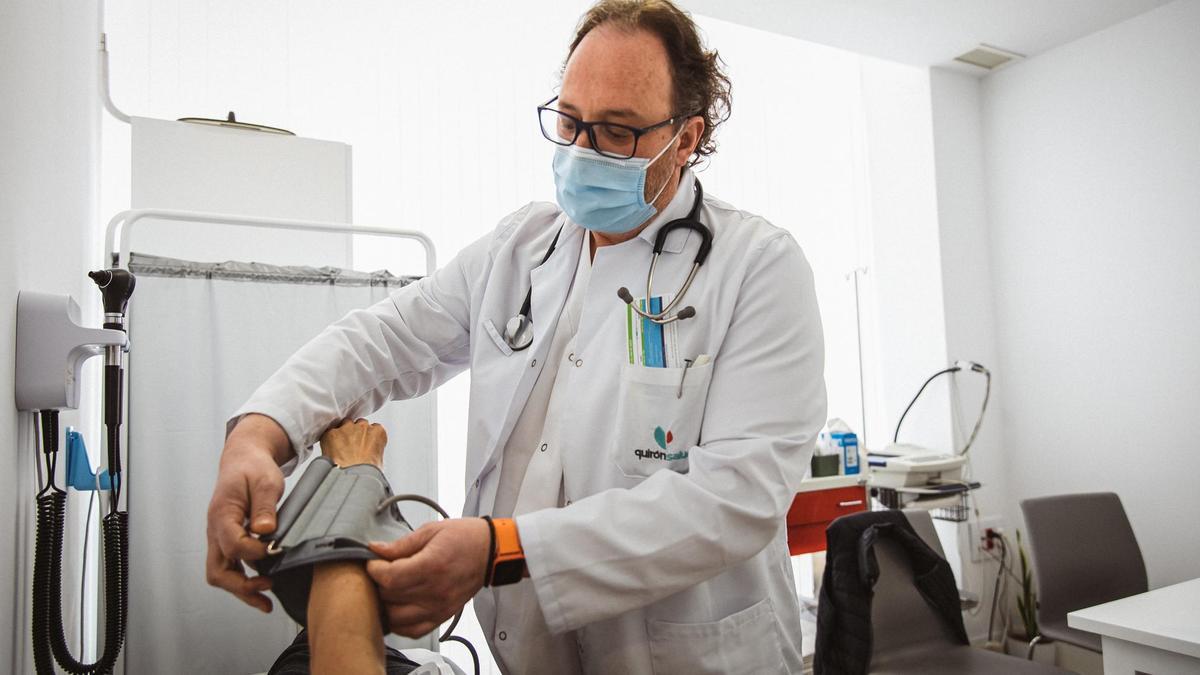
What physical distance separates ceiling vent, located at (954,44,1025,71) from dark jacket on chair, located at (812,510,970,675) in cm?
261

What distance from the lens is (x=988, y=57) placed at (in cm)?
381

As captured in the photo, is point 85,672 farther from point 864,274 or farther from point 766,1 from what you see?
point 864,274

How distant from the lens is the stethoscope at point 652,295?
1.08 meters

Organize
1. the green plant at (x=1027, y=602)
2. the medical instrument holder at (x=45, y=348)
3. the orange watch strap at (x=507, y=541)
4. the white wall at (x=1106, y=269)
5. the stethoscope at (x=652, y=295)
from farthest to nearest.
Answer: the green plant at (x=1027, y=602) → the white wall at (x=1106, y=269) → the stethoscope at (x=652, y=295) → the medical instrument holder at (x=45, y=348) → the orange watch strap at (x=507, y=541)

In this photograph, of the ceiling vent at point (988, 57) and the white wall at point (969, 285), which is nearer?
the ceiling vent at point (988, 57)

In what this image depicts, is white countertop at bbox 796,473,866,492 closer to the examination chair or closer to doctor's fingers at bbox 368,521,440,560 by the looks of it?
the examination chair

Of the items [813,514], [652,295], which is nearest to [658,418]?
[652,295]

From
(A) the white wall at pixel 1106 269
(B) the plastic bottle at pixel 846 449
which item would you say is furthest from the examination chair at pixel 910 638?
(A) the white wall at pixel 1106 269

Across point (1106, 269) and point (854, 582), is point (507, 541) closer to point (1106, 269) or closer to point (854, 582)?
point (854, 582)

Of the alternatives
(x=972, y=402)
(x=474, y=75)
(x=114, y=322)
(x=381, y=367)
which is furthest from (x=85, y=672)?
(x=972, y=402)

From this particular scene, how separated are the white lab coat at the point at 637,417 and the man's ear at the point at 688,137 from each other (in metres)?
0.03

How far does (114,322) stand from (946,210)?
3797 millimetres

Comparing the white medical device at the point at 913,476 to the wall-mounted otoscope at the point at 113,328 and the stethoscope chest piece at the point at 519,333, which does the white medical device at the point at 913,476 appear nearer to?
the stethoscope chest piece at the point at 519,333

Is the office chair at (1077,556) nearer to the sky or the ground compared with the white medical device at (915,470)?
nearer to the ground
